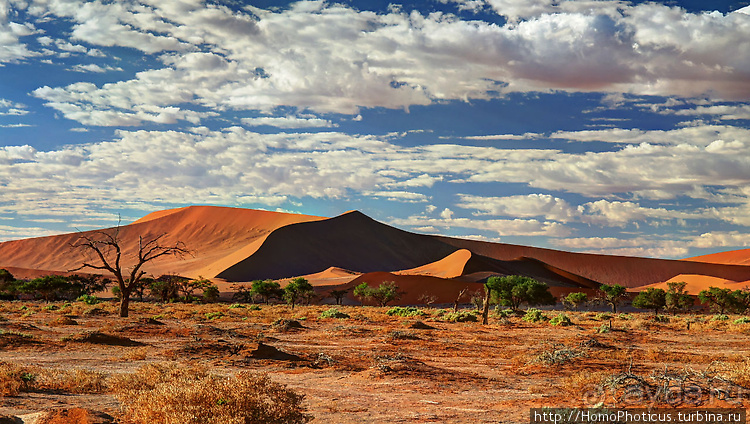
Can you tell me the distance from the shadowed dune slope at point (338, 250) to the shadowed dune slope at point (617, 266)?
72.4 feet

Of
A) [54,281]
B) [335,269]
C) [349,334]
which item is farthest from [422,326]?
[335,269]

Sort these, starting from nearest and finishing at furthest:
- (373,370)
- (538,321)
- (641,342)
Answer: (373,370) < (641,342) < (538,321)

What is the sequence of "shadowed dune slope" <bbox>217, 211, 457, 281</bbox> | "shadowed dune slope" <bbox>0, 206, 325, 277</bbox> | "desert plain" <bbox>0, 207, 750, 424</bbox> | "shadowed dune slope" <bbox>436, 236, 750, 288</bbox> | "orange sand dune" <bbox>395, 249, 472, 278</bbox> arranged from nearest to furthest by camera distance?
"desert plain" <bbox>0, 207, 750, 424</bbox> < "orange sand dune" <bbox>395, 249, 472, 278</bbox> < "shadowed dune slope" <bbox>217, 211, 457, 281</bbox> < "shadowed dune slope" <bbox>0, 206, 325, 277</bbox> < "shadowed dune slope" <bbox>436, 236, 750, 288</bbox>

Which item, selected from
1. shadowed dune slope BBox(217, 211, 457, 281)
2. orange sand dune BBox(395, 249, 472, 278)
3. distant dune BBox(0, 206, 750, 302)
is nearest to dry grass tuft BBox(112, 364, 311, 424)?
distant dune BBox(0, 206, 750, 302)

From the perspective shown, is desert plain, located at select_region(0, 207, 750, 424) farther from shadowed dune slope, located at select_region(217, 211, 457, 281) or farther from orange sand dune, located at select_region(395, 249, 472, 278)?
shadowed dune slope, located at select_region(217, 211, 457, 281)

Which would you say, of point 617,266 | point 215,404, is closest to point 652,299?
point 215,404

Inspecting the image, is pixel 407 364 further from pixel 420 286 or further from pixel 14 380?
pixel 420 286

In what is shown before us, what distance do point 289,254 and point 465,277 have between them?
50.1m

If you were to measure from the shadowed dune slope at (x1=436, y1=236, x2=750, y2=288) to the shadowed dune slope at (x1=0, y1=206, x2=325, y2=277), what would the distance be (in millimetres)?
63515

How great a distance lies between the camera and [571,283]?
470 ft

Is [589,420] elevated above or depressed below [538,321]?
above

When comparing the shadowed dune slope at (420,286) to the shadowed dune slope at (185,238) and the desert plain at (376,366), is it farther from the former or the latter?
the shadowed dune slope at (185,238)

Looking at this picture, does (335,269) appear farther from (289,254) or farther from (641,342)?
(641,342)

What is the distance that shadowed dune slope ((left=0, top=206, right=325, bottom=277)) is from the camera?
6161 inches
